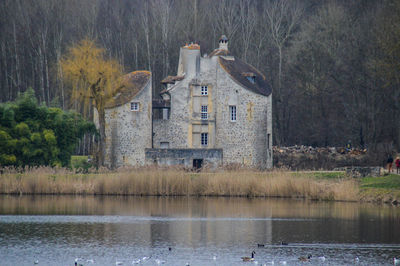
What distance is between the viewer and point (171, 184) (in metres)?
49.1

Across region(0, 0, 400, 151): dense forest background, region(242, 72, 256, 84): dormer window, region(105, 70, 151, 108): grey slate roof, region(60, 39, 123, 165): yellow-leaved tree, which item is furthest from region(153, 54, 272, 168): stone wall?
region(0, 0, 400, 151): dense forest background

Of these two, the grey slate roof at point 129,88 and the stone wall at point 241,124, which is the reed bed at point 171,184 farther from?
the stone wall at point 241,124

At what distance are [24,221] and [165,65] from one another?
150ft

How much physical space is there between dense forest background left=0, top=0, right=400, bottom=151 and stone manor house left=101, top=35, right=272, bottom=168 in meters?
9.79

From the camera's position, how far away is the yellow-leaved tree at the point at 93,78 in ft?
206

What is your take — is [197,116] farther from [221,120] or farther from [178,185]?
[178,185]

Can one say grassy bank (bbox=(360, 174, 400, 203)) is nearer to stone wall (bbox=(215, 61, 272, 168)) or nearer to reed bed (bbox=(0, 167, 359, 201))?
reed bed (bbox=(0, 167, 359, 201))

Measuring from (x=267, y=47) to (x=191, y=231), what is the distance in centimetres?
5032

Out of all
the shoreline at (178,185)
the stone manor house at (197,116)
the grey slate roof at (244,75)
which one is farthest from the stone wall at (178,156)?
the shoreline at (178,185)

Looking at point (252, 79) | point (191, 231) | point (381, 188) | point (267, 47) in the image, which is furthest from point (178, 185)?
point (267, 47)

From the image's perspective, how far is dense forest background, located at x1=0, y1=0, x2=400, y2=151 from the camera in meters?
74.5

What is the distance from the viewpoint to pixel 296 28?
→ 85188 mm

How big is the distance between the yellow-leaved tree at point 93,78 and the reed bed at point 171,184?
Result: 1447cm

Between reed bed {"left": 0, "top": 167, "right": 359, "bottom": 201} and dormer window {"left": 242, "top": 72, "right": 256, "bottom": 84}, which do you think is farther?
dormer window {"left": 242, "top": 72, "right": 256, "bottom": 84}
